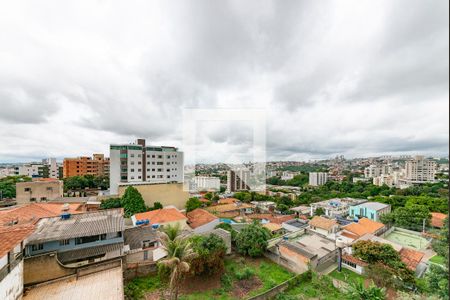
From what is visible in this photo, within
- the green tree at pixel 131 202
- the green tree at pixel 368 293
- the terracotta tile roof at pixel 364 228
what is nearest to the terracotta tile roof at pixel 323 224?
the terracotta tile roof at pixel 364 228

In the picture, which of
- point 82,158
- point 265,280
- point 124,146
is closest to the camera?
point 265,280

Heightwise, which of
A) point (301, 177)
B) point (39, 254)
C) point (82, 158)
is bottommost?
point (301, 177)

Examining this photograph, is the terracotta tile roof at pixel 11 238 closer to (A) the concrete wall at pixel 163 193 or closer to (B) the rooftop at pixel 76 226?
(B) the rooftop at pixel 76 226

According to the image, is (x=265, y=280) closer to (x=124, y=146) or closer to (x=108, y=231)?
(x=108, y=231)

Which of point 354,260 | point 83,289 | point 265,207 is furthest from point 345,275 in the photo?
point 265,207

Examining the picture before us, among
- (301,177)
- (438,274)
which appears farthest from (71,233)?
(301,177)

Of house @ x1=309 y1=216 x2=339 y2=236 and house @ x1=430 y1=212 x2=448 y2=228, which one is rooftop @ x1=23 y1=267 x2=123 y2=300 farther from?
house @ x1=430 y1=212 x2=448 y2=228

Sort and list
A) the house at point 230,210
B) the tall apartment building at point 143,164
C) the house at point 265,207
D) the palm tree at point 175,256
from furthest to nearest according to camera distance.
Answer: the house at point 265,207 < the tall apartment building at point 143,164 < the house at point 230,210 < the palm tree at point 175,256
